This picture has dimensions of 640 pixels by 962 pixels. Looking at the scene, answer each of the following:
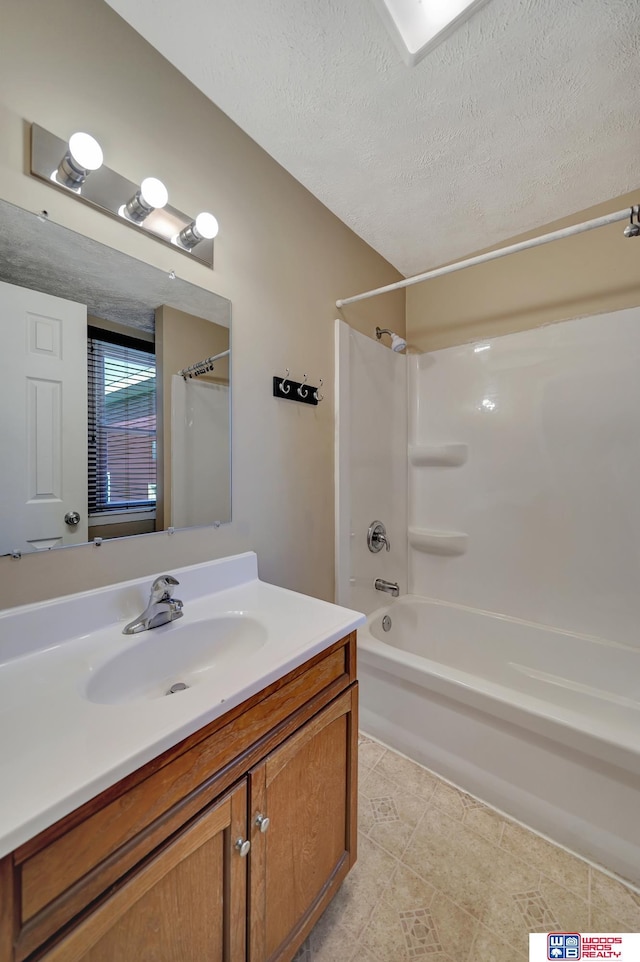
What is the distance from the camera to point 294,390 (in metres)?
1.58

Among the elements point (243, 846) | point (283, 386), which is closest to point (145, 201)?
point (283, 386)

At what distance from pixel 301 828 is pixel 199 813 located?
345 mm

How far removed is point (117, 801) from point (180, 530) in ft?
2.44

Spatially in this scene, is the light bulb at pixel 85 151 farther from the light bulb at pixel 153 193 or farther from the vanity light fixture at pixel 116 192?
the light bulb at pixel 153 193

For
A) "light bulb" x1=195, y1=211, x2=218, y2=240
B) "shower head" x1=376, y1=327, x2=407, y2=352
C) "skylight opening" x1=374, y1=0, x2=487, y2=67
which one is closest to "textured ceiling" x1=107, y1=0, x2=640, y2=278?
"skylight opening" x1=374, y1=0, x2=487, y2=67

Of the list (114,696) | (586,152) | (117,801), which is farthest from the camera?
(586,152)

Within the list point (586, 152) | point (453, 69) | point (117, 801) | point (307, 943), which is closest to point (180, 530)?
point (117, 801)

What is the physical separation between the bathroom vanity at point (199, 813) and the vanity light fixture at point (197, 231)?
1074 millimetres

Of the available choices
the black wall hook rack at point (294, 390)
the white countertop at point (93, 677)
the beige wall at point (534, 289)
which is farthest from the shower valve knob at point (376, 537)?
the beige wall at point (534, 289)

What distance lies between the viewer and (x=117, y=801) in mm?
549

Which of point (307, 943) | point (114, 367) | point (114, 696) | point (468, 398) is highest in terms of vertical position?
point (468, 398)

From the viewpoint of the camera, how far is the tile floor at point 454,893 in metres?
0.99

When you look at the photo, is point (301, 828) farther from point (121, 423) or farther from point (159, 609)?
point (121, 423)

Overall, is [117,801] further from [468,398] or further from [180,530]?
[468,398]
